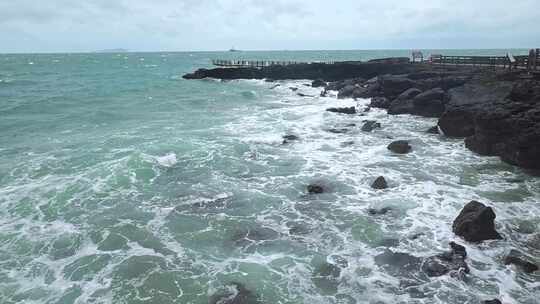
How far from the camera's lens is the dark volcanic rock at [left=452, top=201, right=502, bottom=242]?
13062 mm

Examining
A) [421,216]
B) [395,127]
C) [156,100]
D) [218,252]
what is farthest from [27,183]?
[156,100]

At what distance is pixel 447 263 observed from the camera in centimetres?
1177

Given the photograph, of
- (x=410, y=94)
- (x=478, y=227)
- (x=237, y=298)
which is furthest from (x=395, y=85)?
(x=237, y=298)

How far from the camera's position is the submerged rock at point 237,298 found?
10.4 m

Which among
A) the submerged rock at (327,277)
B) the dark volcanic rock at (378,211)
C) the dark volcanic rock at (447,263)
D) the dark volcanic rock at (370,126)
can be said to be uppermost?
the dark volcanic rock at (370,126)

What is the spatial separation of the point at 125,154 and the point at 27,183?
217 inches

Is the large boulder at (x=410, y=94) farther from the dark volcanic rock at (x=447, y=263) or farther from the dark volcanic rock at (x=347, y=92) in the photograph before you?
the dark volcanic rock at (x=447, y=263)

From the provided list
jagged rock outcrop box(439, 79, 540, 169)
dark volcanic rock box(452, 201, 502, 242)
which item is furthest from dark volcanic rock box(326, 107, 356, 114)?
dark volcanic rock box(452, 201, 502, 242)

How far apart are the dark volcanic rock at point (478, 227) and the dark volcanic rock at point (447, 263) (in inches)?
44.3

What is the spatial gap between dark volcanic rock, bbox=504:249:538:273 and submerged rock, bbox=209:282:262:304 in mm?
7450

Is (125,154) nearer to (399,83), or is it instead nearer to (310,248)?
(310,248)

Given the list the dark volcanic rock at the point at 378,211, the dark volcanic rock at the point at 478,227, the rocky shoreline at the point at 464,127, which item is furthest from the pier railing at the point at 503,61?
the dark volcanic rock at the point at 378,211

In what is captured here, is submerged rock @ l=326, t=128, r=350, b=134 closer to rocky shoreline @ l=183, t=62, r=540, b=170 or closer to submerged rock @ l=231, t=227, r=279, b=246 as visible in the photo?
rocky shoreline @ l=183, t=62, r=540, b=170

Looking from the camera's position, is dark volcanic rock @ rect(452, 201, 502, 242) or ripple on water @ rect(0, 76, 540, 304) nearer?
ripple on water @ rect(0, 76, 540, 304)
